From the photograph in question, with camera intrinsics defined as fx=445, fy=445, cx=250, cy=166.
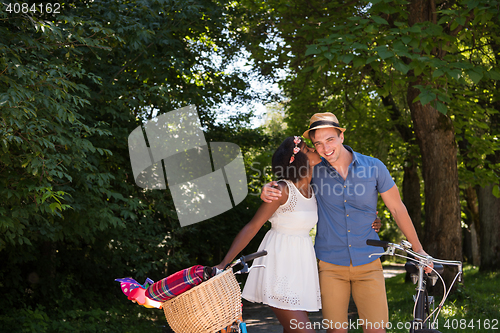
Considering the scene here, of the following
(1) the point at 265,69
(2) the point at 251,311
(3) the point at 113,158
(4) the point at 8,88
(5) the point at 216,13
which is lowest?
(2) the point at 251,311

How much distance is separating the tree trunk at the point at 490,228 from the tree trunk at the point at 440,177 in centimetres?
551

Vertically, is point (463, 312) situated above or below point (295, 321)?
below

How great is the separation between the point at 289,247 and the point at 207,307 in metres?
0.92

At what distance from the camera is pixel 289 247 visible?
315 cm

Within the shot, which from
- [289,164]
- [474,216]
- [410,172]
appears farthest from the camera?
[474,216]

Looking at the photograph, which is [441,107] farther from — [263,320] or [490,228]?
[490,228]

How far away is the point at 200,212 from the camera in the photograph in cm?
1003

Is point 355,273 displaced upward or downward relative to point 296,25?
downward

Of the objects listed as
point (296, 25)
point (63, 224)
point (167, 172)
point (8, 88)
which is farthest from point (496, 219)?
point (8, 88)

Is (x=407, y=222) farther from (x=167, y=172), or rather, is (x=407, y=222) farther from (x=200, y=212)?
(x=200, y=212)

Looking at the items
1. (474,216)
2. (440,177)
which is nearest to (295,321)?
(440,177)

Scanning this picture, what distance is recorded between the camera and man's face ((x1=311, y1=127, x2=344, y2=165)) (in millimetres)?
3268

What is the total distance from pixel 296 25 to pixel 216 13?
174cm

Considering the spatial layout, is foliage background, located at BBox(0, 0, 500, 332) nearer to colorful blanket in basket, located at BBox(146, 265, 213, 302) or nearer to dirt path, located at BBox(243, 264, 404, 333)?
dirt path, located at BBox(243, 264, 404, 333)
